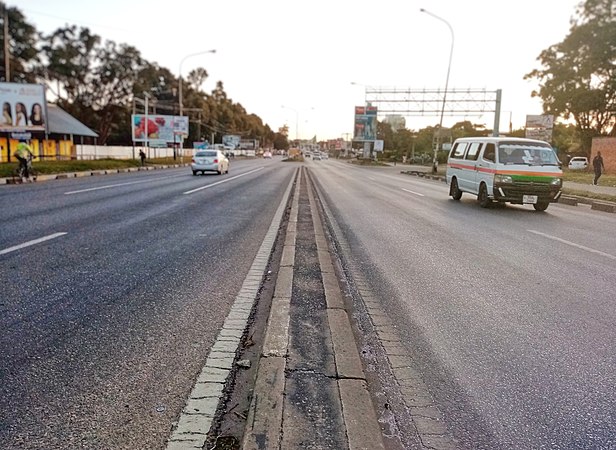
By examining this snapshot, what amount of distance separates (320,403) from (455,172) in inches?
565

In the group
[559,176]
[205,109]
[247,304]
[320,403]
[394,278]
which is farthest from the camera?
[205,109]

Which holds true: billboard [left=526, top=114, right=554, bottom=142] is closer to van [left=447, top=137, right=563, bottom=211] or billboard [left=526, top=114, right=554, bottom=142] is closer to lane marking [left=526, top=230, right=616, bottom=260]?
van [left=447, top=137, right=563, bottom=211]

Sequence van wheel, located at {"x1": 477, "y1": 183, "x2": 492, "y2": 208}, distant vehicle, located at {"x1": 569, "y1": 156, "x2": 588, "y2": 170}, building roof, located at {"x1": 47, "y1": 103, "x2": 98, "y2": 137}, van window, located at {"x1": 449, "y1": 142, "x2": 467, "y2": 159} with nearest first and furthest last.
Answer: van wheel, located at {"x1": 477, "y1": 183, "x2": 492, "y2": 208}, van window, located at {"x1": 449, "y1": 142, "x2": 467, "y2": 159}, building roof, located at {"x1": 47, "y1": 103, "x2": 98, "y2": 137}, distant vehicle, located at {"x1": 569, "y1": 156, "x2": 588, "y2": 170}

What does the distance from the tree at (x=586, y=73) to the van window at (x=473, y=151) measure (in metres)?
36.5

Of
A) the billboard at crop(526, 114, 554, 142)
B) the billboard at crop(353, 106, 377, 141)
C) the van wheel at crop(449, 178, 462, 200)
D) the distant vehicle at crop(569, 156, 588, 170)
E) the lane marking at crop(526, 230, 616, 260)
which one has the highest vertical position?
the billboard at crop(353, 106, 377, 141)

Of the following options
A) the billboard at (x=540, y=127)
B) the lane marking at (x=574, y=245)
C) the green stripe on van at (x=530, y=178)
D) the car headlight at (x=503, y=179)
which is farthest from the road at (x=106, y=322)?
the billboard at (x=540, y=127)

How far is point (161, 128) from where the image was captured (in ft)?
189

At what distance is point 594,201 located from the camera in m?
15.8

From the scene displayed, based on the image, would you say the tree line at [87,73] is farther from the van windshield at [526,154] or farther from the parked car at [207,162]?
the van windshield at [526,154]

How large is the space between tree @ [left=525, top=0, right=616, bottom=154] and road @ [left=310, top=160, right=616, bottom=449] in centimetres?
4237

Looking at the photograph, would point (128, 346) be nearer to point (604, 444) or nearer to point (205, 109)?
point (604, 444)

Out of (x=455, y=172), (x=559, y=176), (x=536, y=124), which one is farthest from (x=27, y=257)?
(x=536, y=124)

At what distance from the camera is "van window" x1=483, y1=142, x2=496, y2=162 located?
13191mm

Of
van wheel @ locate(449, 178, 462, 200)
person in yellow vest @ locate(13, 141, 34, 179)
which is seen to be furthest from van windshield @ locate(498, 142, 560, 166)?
person in yellow vest @ locate(13, 141, 34, 179)
